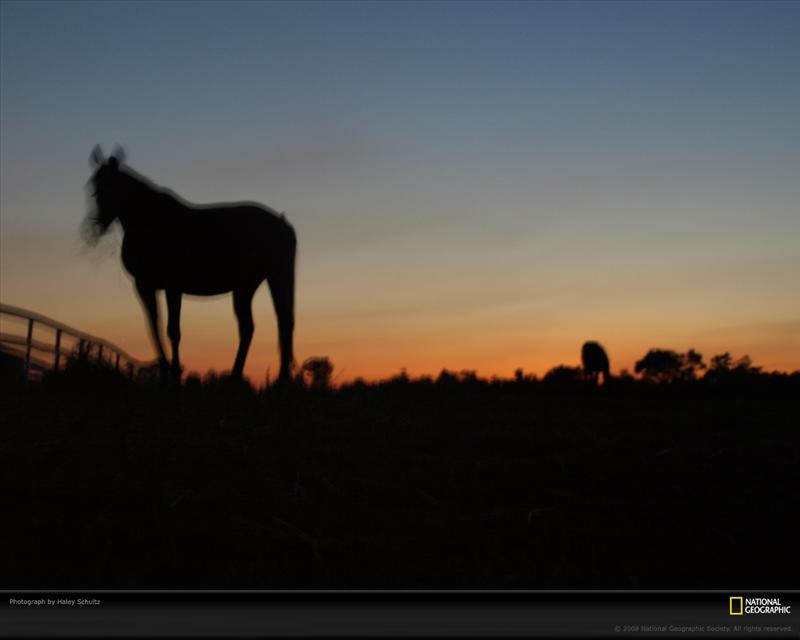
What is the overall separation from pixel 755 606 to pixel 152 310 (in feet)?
25.1

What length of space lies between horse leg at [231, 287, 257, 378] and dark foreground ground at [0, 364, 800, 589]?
99.8 inches

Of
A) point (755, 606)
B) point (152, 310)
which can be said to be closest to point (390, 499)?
point (755, 606)

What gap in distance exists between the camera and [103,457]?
16.2ft

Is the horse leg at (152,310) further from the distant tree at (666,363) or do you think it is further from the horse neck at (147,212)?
the distant tree at (666,363)

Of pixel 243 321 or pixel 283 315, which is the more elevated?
pixel 283 315

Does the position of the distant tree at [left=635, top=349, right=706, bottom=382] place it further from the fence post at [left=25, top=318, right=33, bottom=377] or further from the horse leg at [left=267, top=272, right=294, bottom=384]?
the fence post at [left=25, top=318, right=33, bottom=377]

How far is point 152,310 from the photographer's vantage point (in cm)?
916

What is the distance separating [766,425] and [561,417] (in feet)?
5.43

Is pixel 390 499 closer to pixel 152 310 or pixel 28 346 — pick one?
pixel 152 310

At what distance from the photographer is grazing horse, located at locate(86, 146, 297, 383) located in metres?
9.00

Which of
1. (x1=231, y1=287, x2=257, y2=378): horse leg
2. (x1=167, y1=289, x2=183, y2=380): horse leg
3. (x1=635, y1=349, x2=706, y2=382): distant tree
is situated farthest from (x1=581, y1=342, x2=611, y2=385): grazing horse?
(x1=167, y1=289, x2=183, y2=380): horse leg

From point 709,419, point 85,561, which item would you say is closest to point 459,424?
point 709,419

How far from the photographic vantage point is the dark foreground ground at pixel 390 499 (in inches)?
127

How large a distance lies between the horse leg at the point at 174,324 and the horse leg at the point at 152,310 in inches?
8.4
